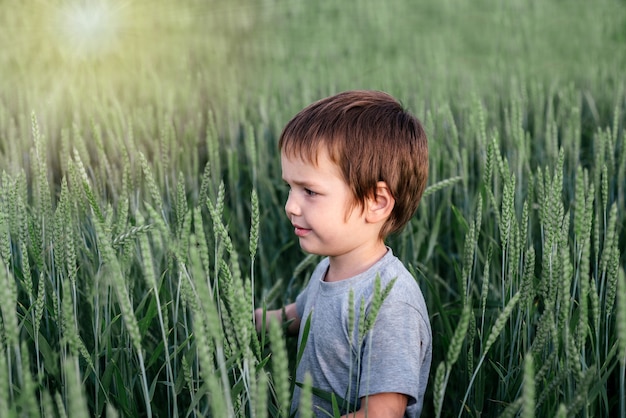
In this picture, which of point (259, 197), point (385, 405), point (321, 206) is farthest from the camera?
point (259, 197)

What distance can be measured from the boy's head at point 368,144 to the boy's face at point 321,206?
0.02 metres

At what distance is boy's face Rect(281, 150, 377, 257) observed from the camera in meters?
1.30

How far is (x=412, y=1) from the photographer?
6113 millimetres

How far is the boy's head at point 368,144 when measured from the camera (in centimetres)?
131

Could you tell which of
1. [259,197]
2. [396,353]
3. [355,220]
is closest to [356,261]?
[355,220]

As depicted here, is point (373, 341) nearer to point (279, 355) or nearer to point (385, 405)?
point (385, 405)

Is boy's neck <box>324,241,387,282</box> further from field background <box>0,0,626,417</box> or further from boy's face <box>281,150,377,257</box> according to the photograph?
field background <box>0,0,626,417</box>

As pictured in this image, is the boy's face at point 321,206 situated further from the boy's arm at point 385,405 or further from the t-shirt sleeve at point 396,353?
the boy's arm at point 385,405

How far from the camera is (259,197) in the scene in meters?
2.24

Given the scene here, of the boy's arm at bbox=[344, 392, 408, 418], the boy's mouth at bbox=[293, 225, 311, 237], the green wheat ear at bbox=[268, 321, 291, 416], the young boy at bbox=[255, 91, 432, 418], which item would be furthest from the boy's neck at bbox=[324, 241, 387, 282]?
the green wheat ear at bbox=[268, 321, 291, 416]

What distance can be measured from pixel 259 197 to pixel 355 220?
37.3 inches

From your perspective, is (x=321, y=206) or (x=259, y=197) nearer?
(x=321, y=206)

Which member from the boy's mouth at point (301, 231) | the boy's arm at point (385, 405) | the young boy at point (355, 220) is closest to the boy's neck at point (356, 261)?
the young boy at point (355, 220)

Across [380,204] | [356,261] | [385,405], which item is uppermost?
[380,204]
